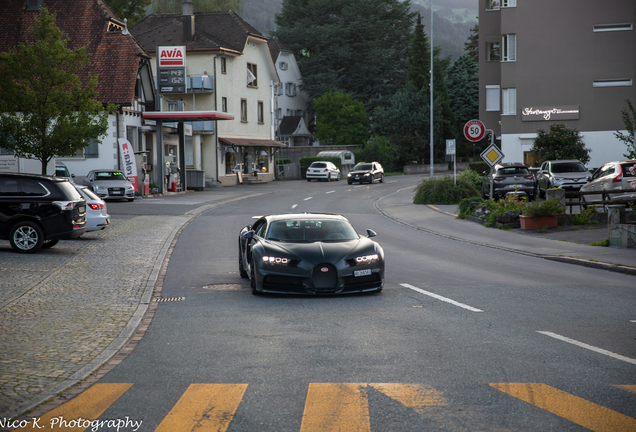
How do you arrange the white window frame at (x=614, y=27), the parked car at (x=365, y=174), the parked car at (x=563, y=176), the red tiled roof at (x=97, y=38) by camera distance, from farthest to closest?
the parked car at (x=365, y=174) → the white window frame at (x=614, y=27) → the red tiled roof at (x=97, y=38) → the parked car at (x=563, y=176)

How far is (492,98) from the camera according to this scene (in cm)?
5184

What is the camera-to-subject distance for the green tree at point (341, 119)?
7875cm

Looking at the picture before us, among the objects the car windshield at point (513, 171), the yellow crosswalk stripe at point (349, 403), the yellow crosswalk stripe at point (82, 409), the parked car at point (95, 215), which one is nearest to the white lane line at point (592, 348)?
the yellow crosswalk stripe at point (349, 403)

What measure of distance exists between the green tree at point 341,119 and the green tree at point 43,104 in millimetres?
54655

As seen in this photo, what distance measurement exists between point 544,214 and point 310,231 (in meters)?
12.7

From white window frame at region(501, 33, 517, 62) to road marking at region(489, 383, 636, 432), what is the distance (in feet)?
151

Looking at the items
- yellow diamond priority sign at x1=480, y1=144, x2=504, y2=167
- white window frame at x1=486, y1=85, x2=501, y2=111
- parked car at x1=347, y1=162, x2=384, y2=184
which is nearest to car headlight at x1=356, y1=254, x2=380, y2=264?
yellow diamond priority sign at x1=480, y1=144, x2=504, y2=167

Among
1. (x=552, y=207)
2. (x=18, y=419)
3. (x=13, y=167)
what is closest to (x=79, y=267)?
(x=18, y=419)

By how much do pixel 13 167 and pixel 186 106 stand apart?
2121cm

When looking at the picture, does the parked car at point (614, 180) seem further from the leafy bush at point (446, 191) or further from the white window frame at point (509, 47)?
the white window frame at point (509, 47)

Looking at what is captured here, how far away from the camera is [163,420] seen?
5.32 metres

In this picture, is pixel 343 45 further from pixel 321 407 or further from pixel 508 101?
pixel 321 407

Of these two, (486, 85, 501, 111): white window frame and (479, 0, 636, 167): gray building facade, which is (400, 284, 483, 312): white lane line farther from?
(486, 85, 501, 111): white window frame

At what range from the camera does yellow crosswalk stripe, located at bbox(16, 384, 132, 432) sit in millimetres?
5219
